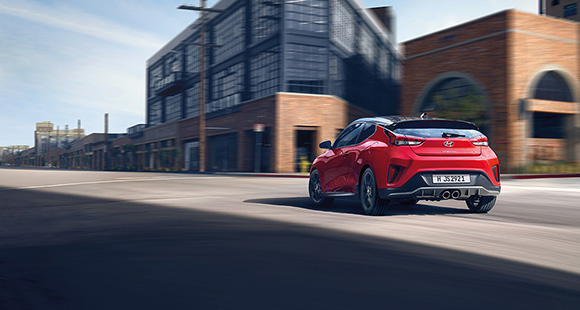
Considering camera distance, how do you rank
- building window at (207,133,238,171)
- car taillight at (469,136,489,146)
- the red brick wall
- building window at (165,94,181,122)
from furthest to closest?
1. building window at (165,94,181,122)
2. building window at (207,133,238,171)
3. the red brick wall
4. car taillight at (469,136,489,146)

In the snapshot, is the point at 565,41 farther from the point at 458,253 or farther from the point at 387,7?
the point at 387,7

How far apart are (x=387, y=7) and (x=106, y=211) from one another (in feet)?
170

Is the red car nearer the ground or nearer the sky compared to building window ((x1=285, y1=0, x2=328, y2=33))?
nearer the ground

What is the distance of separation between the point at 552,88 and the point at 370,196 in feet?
70.2

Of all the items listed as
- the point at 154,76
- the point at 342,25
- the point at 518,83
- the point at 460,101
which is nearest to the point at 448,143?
the point at 460,101

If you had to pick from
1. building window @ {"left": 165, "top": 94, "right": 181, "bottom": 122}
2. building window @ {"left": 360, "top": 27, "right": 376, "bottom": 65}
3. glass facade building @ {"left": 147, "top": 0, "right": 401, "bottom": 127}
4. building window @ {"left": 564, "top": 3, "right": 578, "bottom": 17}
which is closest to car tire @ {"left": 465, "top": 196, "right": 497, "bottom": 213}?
glass facade building @ {"left": 147, "top": 0, "right": 401, "bottom": 127}

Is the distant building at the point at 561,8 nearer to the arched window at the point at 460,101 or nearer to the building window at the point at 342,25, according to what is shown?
the building window at the point at 342,25

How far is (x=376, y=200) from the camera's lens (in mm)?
7141

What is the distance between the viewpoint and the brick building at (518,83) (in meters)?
23.1

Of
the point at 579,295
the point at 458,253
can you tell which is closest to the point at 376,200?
the point at 458,253

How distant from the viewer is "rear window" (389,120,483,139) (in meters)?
6.88

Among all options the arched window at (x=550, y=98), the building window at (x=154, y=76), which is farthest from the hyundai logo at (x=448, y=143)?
the building window at (x=154, y=76)

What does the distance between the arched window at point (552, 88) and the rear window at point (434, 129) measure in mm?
19604

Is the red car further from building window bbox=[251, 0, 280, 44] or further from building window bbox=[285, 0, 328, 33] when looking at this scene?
building window bbox=[251, 0, 280, 44]
